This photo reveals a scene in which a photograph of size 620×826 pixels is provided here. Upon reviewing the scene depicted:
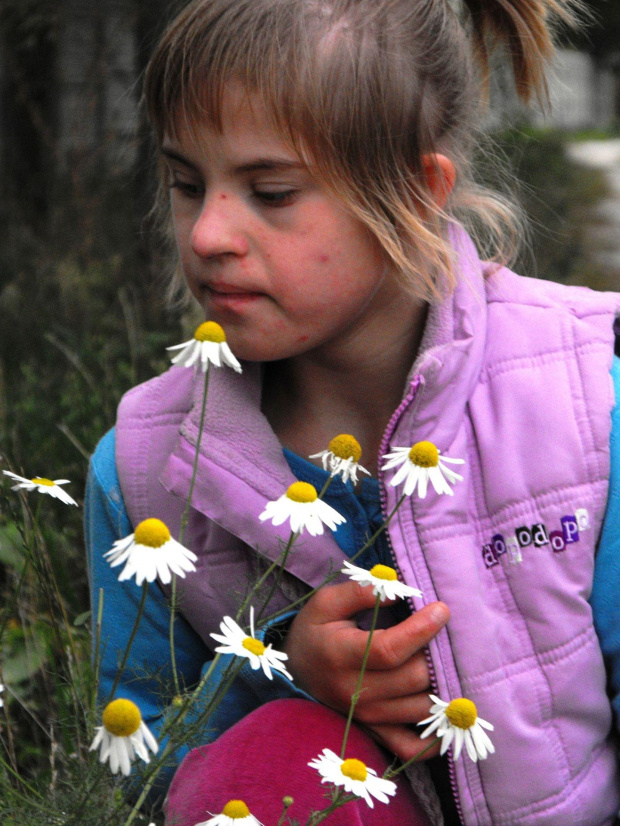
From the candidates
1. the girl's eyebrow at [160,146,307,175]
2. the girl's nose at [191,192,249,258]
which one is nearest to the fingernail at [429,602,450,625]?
the girl's nose at [191,192,249,258]

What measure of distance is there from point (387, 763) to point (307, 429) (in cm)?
66

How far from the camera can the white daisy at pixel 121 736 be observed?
3.66 ft

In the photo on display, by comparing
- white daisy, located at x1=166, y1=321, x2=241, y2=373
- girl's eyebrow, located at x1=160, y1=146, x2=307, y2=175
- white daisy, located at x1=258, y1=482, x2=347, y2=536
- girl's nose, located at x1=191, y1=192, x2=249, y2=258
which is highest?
girl's eyebrow, located at x1=160, y1=146, x2=307, y2=175

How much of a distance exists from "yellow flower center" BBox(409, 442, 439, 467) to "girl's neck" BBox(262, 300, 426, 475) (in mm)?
621

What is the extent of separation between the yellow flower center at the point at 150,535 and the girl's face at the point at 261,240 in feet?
2.08

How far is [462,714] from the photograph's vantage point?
53.1 inches

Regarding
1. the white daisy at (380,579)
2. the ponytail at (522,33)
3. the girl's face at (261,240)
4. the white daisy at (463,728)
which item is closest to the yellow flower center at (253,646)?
A: the white daisy at (380,579)

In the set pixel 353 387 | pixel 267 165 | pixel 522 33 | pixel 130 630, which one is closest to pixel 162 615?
pixel 130 630

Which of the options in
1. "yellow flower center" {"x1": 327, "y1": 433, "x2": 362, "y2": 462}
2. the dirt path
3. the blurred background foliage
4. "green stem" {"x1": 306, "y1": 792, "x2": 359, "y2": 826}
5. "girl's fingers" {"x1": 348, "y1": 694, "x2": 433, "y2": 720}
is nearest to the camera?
"green stem" {"x1": 306, "y1": 792, "x2": 359, "y2": 826}

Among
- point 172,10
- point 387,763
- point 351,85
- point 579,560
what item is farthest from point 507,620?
point 172,10

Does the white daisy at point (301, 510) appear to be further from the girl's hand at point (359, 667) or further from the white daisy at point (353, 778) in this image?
the girl's hand at point (359, 667)

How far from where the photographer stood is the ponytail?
6.89 ft

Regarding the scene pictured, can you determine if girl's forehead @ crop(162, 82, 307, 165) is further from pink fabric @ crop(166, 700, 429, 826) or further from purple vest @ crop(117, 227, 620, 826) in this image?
pink fabric @ crop(166, 700, 429, 826)

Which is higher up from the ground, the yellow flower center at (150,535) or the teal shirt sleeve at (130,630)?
the yellow flower center at (150,535)
